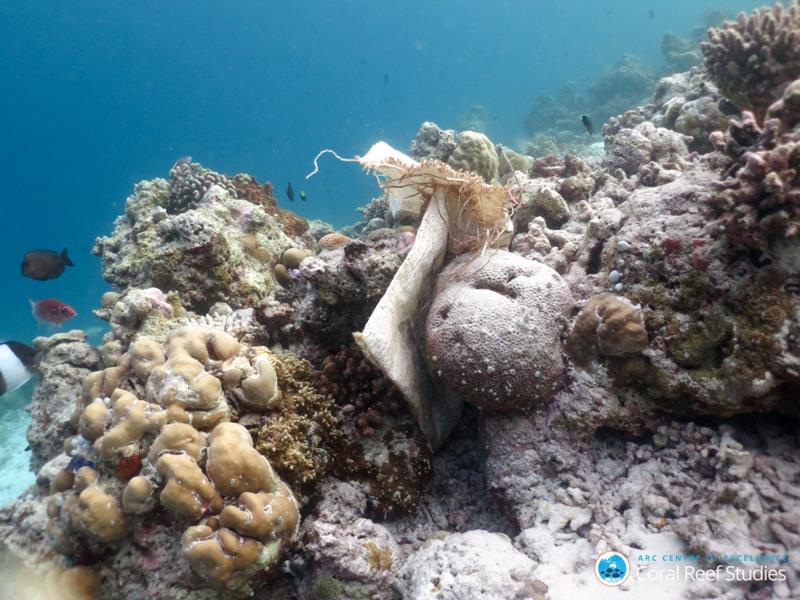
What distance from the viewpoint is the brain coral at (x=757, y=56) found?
3.89 metres

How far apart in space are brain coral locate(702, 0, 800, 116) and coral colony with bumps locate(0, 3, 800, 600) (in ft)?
0.09

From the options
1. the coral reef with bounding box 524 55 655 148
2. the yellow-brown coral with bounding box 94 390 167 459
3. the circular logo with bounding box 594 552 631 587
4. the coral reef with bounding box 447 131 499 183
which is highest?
the coral reef with bounding box 524 55 655 148

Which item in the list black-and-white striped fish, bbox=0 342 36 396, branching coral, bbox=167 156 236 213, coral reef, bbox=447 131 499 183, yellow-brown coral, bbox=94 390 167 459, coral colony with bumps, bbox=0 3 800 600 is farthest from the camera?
branching coral, bbox=167 156 236 213

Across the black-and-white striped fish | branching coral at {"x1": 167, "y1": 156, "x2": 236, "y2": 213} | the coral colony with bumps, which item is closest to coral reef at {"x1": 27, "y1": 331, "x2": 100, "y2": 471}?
the black-and-white striped fish

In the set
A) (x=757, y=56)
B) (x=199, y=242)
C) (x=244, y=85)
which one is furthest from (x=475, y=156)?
(x=244, y=85)

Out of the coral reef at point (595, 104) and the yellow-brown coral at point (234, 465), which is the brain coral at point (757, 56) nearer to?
the yellow-brown coral at point (234, 465)

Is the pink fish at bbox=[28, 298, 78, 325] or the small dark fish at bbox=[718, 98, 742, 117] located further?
the pink fish at bbox=[28, 298, 78, 325]

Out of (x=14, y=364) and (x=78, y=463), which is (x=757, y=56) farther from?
(x=14, y=364)

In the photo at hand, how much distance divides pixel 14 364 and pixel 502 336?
230 inches

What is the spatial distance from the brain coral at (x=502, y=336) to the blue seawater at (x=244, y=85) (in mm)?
43747

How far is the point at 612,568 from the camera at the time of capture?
86.6 inches

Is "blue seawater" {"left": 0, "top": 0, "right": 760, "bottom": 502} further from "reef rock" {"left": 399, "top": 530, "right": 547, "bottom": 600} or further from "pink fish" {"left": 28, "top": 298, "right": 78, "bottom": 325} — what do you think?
"reef rock" {"left": 399, "top": 530, "right": 547, "bottom": 600}

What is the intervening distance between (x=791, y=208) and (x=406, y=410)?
271 centimetres

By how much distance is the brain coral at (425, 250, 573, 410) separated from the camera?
8.95 feet
